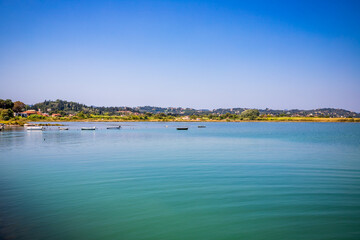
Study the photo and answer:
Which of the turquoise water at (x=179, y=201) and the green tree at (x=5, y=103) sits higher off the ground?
the green tree at (x=5, y=103)

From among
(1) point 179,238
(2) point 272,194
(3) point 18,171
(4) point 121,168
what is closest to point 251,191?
(2) point 272,194

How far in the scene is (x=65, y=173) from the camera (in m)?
18.0

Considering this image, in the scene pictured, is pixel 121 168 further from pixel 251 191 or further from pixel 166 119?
pixel 166 119

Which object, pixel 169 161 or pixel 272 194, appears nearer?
pixel 272 194

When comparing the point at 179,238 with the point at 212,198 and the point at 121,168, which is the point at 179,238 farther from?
the point at 121,168

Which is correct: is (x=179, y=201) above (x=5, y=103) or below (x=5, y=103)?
below

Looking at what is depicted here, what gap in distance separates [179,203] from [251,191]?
12.8 ft

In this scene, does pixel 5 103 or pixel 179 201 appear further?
pixel 5 103

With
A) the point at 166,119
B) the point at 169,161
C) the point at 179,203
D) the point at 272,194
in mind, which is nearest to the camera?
the point at 179,203

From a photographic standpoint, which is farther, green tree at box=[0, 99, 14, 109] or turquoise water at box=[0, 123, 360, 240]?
green tree at box=[0, 99, 14, 109]

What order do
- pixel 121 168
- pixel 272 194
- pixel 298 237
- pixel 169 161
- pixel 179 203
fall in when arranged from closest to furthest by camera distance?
pixel 298 237
pixel 179 203
pixel 272 194
pixel 121 168
pixel 169 161

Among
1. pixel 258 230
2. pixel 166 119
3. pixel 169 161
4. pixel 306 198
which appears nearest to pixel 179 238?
pixel 258 230

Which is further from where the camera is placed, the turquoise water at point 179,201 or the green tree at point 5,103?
the green tree at point 5,103

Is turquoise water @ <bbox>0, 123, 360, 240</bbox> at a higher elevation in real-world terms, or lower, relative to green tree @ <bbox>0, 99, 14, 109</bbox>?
lower
